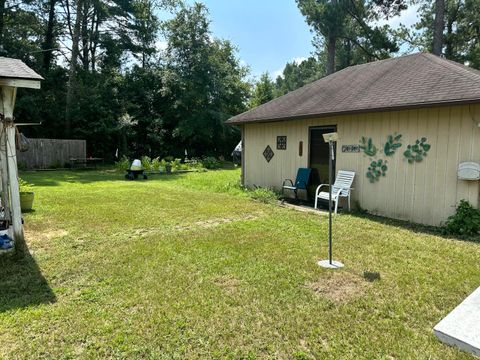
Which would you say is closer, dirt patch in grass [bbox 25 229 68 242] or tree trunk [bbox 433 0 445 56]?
dirt patch in grass [bbox 25 229 68 242]

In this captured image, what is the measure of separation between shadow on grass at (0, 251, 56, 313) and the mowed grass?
2 cm

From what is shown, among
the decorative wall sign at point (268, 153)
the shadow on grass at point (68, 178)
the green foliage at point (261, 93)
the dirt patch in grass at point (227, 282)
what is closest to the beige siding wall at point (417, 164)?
the decorative wall sign at point (268, 153)

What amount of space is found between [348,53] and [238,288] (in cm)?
2435

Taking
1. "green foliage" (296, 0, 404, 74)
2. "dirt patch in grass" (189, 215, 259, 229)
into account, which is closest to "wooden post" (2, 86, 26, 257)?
"dirt patch in grass" (189, 215, 259, 229)

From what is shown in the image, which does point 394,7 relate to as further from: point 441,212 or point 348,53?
point 441,212

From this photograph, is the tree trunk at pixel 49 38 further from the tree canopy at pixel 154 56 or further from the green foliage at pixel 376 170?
the green foliage at pixel 376 170

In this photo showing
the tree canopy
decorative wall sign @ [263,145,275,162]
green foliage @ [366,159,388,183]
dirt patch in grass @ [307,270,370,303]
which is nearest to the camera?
dirt patch in grass @ [307,270,370,303]

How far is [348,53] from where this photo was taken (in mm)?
24062

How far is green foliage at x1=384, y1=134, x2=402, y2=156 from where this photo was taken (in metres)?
6.54

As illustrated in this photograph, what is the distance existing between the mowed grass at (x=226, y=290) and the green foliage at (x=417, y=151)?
1333 millimetres

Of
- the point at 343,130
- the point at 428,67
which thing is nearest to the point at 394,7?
the point at 428,67

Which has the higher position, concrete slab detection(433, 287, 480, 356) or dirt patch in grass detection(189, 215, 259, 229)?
dirt patch in grass detection(189, 215, 259, 229)

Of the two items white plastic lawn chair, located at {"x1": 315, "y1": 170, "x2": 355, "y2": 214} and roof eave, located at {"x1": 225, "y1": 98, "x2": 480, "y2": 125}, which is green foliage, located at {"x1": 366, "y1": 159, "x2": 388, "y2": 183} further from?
roof eave, located at {"x1": 225, "y1": 98, "x2": 480, "y2": 125}

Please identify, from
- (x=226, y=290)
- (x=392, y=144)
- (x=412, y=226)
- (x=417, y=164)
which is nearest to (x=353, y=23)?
(x=392, y=144)
